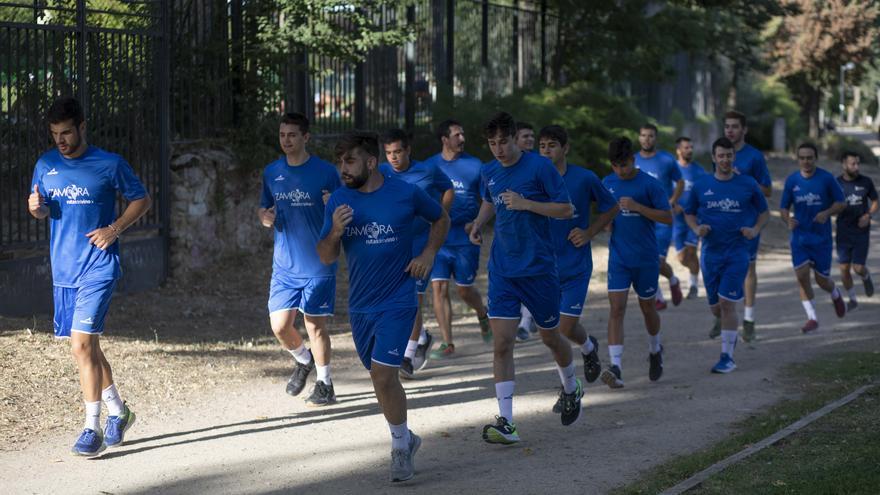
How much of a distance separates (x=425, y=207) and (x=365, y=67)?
12134 mm

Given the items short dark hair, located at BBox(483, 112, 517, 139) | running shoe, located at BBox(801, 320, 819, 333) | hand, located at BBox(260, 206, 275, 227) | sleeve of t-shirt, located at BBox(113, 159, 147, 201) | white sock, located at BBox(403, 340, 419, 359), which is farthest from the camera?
running shoe, located at BBox(801, 320, 819, 333)

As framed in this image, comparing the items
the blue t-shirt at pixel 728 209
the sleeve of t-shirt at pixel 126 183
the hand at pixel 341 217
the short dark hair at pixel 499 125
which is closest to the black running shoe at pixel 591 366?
the blue t-shirt at pixel 728 209

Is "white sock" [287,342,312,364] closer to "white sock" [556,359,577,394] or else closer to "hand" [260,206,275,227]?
"hand" [260,206,275,227]

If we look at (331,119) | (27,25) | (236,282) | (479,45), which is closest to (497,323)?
(27,25)

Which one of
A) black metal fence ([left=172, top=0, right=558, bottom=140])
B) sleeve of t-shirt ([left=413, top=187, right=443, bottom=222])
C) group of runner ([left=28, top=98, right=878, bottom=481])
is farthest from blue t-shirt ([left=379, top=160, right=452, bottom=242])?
black metal fence ([left=172, top=0, right=558, bottom=140])

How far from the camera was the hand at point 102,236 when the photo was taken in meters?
7.66

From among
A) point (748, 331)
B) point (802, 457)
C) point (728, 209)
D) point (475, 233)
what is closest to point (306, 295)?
point (475, 233)

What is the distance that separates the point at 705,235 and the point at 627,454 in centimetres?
361

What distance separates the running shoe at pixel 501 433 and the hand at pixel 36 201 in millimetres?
2998

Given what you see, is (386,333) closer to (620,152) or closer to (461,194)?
(620,152)

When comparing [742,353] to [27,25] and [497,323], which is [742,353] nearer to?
[497,323]

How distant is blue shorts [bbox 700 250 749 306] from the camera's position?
10.8 m

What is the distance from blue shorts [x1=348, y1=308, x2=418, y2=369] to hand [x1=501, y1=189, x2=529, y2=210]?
3.88ft

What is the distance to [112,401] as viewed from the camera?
798 cm
